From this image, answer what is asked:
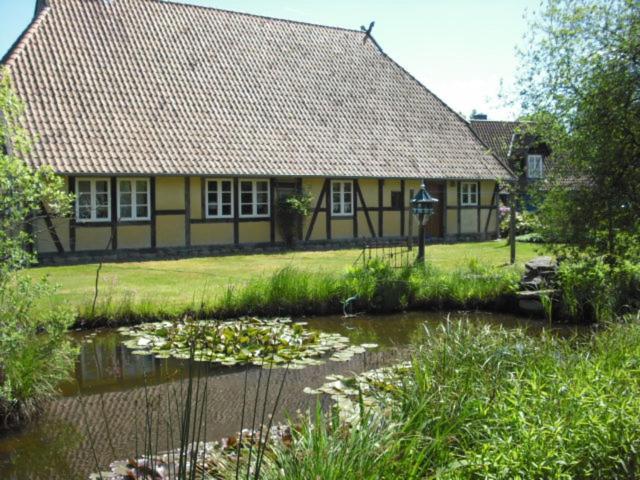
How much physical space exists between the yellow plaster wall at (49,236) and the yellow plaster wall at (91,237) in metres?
0.29

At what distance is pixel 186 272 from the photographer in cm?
1583

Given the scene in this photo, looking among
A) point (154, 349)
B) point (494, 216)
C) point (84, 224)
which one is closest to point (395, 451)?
point (154, 349)

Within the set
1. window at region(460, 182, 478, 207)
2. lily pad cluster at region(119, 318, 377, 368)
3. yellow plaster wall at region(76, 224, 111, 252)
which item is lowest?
lily pad cluster at region(119, 318, 377, 368)

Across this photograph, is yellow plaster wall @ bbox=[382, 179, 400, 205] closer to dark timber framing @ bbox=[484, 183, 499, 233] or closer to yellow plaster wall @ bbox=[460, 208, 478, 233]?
yellow plaster wall @ bbox=[460, 208, 478, 233]

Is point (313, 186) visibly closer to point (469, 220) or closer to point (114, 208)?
point (114, 208)

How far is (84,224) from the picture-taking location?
17891 millimetres

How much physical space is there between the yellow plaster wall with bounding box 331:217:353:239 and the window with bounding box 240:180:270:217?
94.8 inches

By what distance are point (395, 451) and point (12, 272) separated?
4.67 m

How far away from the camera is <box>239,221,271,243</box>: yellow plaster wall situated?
20.6 metres

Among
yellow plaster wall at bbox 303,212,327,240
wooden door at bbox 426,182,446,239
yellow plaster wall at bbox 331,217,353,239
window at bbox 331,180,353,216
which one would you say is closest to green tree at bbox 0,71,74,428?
yellow plaster wall at bbox 303,212,327,240

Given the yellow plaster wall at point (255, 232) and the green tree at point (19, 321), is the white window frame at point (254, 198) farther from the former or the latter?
the green tree at point (19, 321)

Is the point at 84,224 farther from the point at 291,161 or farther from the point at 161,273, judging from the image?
the point at 291,161

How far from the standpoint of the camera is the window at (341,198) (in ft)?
73.9

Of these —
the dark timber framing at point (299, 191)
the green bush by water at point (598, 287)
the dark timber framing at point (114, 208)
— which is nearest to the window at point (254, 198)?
the dark timber framing at point (299, 191)
